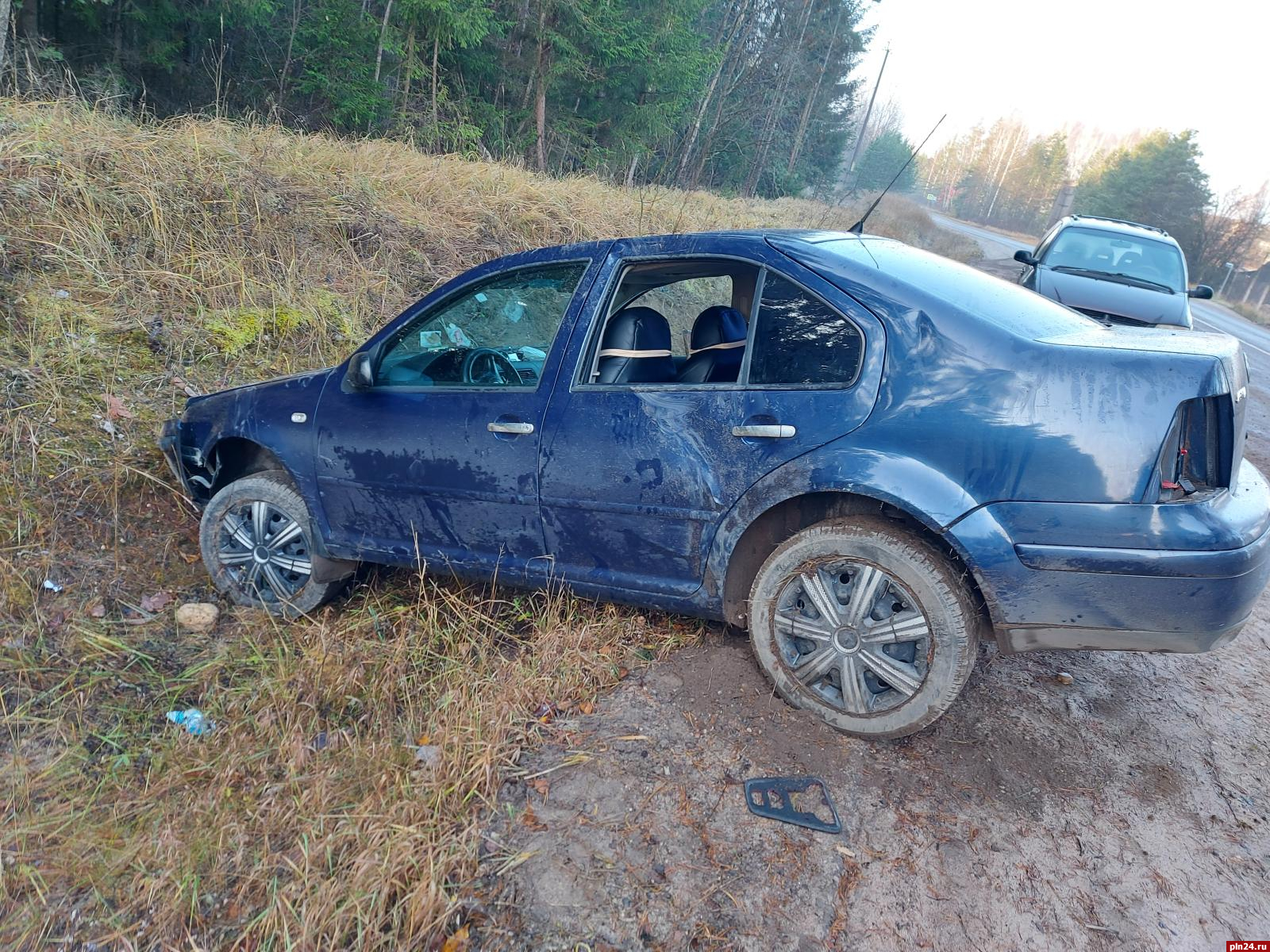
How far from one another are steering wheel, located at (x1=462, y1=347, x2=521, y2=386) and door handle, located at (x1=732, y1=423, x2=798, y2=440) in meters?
1.01

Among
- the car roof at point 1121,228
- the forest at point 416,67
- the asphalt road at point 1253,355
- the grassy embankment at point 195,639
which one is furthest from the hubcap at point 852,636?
the car roof at point 1121,228

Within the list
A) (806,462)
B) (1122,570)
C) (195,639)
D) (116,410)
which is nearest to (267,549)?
(195,639)

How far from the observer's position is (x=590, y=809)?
2281 millimetres

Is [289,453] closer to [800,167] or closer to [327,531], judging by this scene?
[327,531]

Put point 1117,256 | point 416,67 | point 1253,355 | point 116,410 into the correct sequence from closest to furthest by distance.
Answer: point 116,410, point 1117,256, point 416,67, point 1253,355

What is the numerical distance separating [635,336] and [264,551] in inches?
84.1

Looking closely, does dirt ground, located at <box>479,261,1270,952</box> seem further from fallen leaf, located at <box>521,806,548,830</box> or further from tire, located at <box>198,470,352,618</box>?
tire, located at <box>198,470,352,618</box>

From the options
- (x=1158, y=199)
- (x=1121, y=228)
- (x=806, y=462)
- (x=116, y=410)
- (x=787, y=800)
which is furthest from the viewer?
(x=1158, y=199)

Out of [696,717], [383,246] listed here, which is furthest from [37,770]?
[383,246]

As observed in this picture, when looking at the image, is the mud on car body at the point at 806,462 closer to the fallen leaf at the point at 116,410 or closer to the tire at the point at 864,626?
the tire at the point at 864,626

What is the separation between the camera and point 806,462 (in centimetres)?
251

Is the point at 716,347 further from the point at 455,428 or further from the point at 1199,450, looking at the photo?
the point at 1199,450

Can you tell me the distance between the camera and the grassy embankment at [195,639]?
6.82 feet

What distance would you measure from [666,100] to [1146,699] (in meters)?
16.7
